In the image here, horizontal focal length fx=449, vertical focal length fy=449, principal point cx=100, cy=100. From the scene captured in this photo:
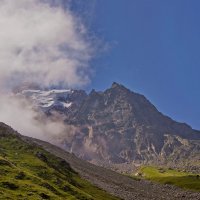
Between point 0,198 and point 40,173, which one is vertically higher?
point 40,173

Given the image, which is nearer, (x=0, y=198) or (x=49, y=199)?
(x=0, y=198)

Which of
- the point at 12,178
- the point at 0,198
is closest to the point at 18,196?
the point at 0,198

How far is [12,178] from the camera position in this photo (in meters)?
129

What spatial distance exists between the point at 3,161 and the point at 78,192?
2873cm

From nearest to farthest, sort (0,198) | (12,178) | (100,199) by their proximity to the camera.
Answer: (0,198)
(12,178)
(100,199)

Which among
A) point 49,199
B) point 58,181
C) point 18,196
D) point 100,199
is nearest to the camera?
point 18,196

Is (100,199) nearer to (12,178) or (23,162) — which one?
(23,162)

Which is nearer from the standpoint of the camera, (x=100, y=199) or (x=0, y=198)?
(x=0, y=198)

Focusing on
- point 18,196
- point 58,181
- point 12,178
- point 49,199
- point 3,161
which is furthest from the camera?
point 58,181

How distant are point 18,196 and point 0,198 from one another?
9683 mm

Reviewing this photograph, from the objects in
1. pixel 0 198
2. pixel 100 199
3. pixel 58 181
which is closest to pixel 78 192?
pixel 58 181

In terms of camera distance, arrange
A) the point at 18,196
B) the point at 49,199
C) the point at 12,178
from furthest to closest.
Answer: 1. the point at 12,178
2. the point at 49,199
3. the point at 18,196

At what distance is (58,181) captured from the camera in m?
168

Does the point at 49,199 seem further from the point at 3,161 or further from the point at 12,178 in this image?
the point at 3,161
